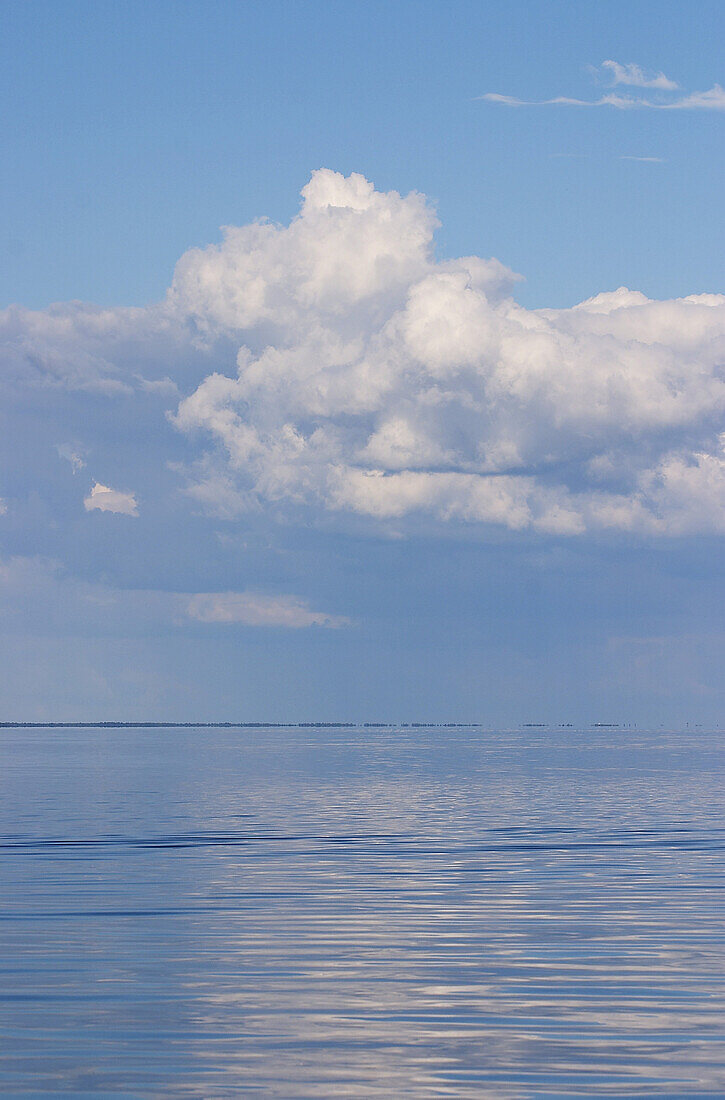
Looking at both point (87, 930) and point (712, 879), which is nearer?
point (87, 930)

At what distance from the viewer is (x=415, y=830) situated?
59062 mm

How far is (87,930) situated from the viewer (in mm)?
31219

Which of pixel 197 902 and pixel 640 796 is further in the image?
pixel 640 796

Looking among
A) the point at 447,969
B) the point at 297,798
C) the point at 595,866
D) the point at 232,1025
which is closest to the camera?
the point at 232,1025

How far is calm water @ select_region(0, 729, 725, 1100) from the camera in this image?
1889 centimetres

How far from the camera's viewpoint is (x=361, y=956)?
1101 inches

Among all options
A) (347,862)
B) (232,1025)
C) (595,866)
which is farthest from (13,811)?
(232,1025)

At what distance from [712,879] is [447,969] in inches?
707

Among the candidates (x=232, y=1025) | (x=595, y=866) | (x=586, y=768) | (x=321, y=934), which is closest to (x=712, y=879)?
(x=595, y=866)

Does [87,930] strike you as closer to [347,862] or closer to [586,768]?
[347,862]

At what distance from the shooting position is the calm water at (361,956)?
1889cm

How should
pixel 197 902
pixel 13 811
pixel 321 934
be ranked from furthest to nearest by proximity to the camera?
pixel 13 811 < pixel 197 902 < pixel 321 934

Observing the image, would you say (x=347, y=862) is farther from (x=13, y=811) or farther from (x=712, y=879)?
(x=13, y=811)

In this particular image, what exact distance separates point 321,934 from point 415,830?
94.0ft
